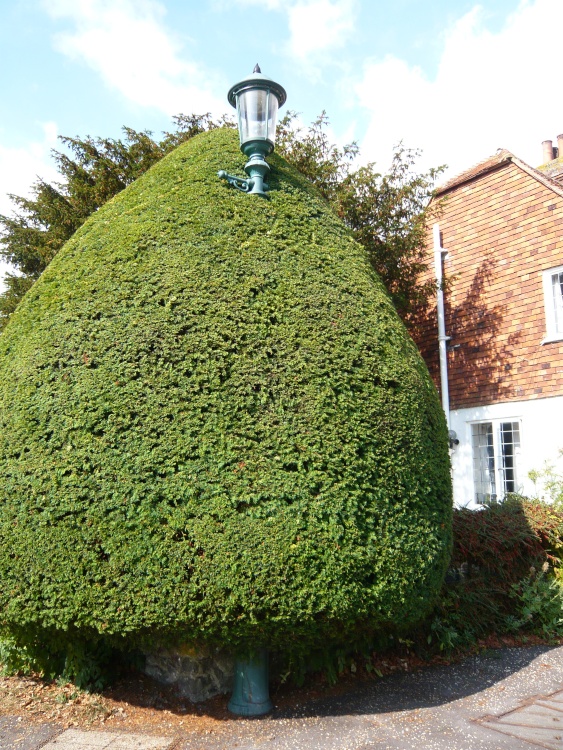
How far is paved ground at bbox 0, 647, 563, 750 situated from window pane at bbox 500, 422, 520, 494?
18.7 feet

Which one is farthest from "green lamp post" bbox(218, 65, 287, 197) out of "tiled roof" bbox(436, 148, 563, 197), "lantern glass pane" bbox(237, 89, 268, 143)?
"tiled roof" bbox(436, 148, 563, 197)

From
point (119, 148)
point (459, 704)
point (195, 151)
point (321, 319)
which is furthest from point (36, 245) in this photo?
point (459, 704)

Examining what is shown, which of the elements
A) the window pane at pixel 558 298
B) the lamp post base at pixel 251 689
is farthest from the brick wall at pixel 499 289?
the lamp post base at pixel 251 689

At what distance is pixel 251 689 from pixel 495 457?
24.2 feet

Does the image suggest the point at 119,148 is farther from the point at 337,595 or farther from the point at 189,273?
the point at 337,595

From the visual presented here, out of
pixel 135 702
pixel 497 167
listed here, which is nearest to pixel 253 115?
pixel 135 702

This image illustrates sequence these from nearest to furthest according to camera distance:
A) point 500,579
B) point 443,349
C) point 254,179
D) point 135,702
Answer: point 135,702 → point 254,179 → point 500,579 → point 443,349

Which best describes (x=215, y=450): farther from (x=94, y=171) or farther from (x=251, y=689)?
(x=94, y=171)

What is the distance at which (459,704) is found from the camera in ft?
13.8

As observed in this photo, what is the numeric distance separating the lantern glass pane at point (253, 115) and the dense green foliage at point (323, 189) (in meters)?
4.67

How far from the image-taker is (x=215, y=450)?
3.77 m

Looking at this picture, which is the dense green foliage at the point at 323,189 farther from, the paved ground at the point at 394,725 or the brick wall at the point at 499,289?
the paved ground at the point at 394,725

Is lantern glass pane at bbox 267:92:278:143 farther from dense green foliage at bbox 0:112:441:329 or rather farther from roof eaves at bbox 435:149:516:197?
roof eaves at bbox 435:149:516:197

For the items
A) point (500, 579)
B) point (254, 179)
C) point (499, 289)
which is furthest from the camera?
point (499, 289)
